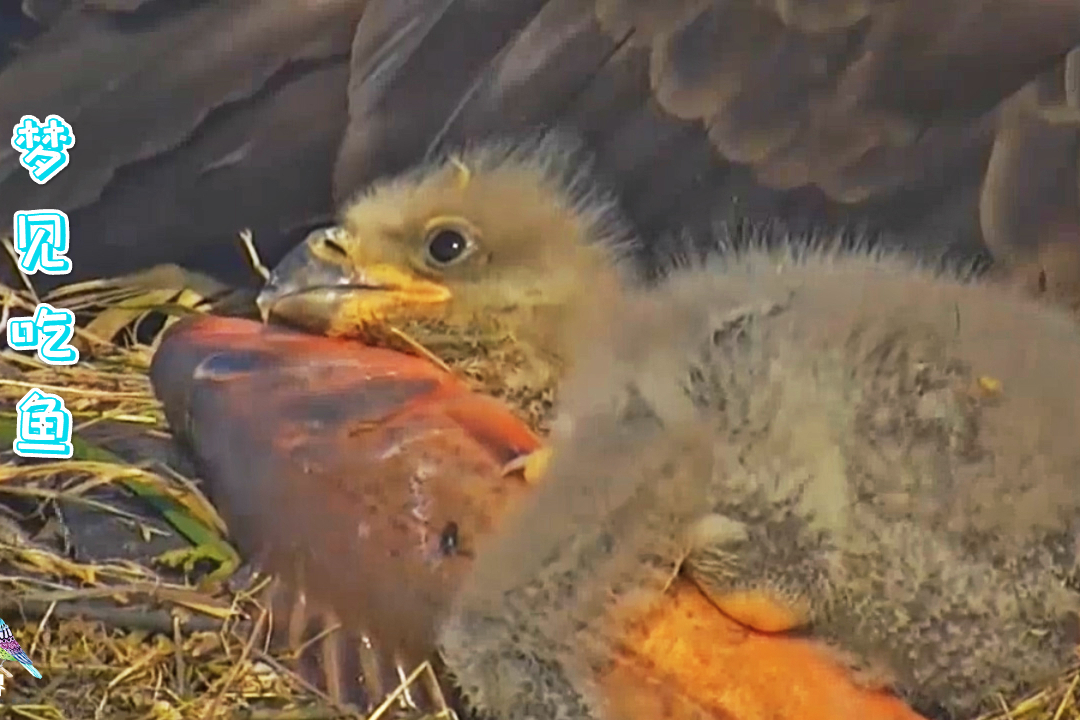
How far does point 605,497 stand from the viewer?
3.14ft

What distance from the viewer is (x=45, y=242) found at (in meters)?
1.12

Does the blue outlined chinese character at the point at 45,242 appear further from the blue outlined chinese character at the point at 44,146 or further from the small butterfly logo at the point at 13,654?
the small butterfly logo at the point at 13,654

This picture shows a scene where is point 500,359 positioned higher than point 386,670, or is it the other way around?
point 500,359

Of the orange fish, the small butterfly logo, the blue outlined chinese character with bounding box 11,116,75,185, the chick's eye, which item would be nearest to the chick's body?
the orange fish

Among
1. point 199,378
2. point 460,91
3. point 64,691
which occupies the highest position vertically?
point 460,91

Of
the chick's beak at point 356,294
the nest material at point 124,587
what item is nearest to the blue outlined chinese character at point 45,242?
the nest material at point 124,587

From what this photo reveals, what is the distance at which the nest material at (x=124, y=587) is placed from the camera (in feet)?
3.38

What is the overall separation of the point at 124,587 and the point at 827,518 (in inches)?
16.7

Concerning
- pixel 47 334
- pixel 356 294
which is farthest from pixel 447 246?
pixel 47 334

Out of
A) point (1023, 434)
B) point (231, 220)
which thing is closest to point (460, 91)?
point (231, 220)

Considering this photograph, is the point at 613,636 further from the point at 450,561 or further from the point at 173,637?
the point at 173,637

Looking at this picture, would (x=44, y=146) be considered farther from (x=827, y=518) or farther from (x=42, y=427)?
(x=827, y=518)

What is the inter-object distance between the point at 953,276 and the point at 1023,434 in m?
0.15

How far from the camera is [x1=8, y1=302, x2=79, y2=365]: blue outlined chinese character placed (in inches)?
43.3
